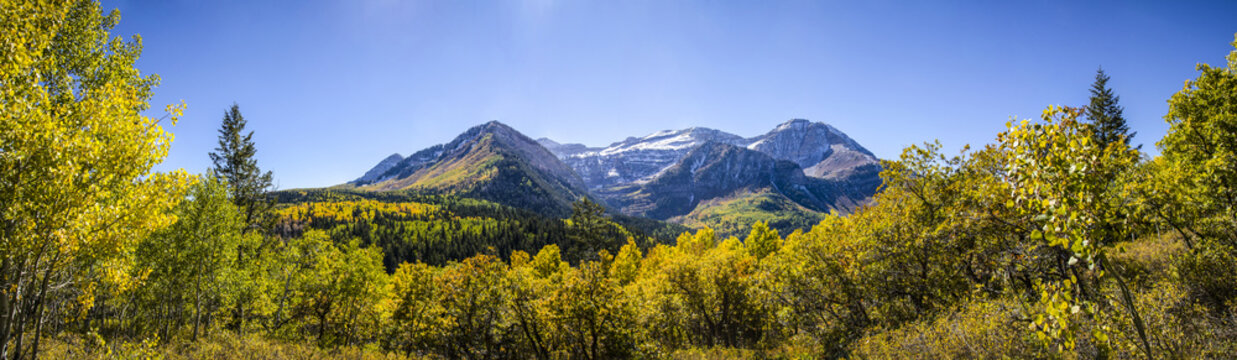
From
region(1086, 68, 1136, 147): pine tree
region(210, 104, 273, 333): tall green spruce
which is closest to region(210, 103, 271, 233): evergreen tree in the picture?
region(210, 104, 273, 333): tall green spruce

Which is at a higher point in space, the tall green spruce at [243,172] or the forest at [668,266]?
the tall green spruce at [243,172]

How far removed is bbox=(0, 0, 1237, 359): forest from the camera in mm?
6562

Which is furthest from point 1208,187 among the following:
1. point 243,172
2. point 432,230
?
point 432,230

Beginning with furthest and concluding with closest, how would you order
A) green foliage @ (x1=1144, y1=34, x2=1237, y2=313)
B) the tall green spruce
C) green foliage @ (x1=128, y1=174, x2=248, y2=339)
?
1. the tall green spruce
2. green foliage @ (x1=128, y1=174, x2=248, y2=339)
3. green foliage @ (x1=1144, y1=34, x2=1237, y2=313)

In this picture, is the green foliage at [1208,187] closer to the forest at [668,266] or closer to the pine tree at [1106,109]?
the forest at [668,266]

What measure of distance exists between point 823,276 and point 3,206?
22.2 metres

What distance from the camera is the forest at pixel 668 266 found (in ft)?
21.5

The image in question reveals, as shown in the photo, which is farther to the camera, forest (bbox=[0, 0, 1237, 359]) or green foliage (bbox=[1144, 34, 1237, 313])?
green foliage (bbox=[1144, 34, 1237, 313])

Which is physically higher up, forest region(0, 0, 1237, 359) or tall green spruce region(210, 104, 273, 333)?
tall green spruce region(210, 104, 273, 333)

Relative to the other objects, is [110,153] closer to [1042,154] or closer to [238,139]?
[1042,154]

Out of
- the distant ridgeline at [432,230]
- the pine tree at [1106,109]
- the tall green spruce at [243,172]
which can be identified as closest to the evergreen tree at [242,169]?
the tall green spruce at [243,172]

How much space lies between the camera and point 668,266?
2603 cm

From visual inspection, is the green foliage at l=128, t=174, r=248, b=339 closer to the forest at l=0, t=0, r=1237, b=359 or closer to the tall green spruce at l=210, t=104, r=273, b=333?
the forest at l=0, t=0, r=1237, b=359

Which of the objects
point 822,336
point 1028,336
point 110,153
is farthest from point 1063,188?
point 822,336
